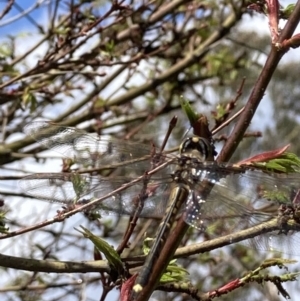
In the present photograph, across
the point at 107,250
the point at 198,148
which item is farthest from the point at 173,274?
the point at 198,148

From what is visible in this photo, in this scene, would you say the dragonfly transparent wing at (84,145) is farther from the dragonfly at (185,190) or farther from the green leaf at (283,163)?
the green leaf at (283,163)

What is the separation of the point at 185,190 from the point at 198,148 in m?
0.11

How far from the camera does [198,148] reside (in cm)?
168

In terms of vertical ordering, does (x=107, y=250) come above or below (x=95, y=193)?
below

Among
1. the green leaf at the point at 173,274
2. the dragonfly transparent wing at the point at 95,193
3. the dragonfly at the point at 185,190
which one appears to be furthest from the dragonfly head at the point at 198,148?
the green leaf at the point at 173,274

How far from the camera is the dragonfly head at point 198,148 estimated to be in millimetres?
1627

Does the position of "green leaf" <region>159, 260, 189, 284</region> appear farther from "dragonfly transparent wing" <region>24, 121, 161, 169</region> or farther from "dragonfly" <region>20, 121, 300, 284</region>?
"dragonfly transparent wing" <region>24, 121, 161, 169</region>

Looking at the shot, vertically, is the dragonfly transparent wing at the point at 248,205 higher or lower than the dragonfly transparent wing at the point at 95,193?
lower

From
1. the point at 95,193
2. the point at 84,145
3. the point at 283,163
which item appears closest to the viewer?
the point at 283,163

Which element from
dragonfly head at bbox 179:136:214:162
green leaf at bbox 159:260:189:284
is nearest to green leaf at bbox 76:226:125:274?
green leaf at bbox 159:260:189:284

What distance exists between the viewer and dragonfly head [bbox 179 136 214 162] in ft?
5.34

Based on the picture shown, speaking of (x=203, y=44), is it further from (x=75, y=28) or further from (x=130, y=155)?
(x=130, y=155)

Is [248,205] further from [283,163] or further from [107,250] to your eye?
[107,250]

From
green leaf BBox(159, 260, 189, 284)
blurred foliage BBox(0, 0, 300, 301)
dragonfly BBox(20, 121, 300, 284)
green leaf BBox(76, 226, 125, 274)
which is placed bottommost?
green leaf BBox(159, 260, 189, 284)
